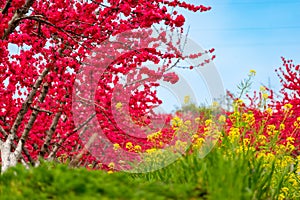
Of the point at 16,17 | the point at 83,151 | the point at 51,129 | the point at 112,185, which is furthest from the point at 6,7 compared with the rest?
the point at 112,185

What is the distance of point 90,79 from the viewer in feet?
31.9

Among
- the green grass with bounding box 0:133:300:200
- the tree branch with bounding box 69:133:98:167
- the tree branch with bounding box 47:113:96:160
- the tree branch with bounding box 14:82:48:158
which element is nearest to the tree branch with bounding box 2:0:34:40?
the tree branch with bounding box 14:82:48:158

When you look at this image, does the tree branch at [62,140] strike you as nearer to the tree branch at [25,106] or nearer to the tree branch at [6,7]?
the tree branch at [25,106]

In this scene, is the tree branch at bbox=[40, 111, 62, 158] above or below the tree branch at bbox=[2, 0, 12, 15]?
below

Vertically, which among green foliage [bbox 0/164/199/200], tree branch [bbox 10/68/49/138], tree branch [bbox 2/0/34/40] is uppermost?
tree branch [bbox 2/0/34/40]

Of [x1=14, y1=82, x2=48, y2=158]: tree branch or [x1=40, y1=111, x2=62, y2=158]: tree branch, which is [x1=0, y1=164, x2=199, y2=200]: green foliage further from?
[x1=40, y1=111, x2=62, y2=158]: tree branch

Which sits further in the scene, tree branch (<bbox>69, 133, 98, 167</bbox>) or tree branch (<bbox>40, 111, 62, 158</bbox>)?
tree branch (<bbox>69, 133, 98, 167</bbox>)

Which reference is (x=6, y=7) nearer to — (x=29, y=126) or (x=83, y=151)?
(x=29, y=126)

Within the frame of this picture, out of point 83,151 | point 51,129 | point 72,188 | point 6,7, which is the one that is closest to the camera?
point 72,188

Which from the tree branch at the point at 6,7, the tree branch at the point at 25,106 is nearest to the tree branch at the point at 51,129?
the tree branch at the point at 25,106

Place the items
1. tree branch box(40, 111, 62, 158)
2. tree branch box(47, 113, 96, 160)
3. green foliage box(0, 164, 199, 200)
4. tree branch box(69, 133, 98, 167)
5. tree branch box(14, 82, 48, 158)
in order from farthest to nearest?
tree branch box(69, 133, 98, 167) < tree branch box(47, 113, 96, 160) < tree branch box(40, 111, 62, 158) < tree branch box(14, 82, 48, 158) < green foliage box(0, 164, 199, 200)

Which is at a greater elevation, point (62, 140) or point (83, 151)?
point (62, 140)

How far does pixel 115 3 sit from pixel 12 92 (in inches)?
122

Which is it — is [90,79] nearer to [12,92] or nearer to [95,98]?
[95,98]
